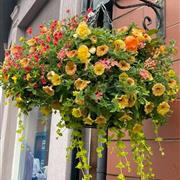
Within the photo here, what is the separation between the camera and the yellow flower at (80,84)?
56.0 inches

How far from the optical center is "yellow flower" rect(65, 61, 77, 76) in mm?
1476

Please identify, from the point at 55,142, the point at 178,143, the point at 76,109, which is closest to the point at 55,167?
the point at 55,142

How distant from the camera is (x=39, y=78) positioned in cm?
160

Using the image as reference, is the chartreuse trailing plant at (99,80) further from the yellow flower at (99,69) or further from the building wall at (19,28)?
the building wall at (19,28)

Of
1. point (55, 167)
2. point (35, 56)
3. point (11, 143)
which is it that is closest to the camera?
point (35, 56)

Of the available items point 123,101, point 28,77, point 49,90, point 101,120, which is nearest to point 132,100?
point 123,101

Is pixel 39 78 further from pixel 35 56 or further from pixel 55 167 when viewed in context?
pixel 55 167

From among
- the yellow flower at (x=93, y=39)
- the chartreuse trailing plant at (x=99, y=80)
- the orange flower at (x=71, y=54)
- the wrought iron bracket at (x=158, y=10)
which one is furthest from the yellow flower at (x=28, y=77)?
the wrought iron bracket at (x=158, y=10)

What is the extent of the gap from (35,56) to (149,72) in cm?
53

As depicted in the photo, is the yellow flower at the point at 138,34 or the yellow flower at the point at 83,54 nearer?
the yellow flower at the point at 83,54

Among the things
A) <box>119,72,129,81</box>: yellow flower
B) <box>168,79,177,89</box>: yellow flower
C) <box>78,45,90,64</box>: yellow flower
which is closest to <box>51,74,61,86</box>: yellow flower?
<box>78,45,90,64</box>: yellow flower

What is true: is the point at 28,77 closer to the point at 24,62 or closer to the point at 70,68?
the point at 24,62

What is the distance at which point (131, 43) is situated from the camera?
59.9 inches

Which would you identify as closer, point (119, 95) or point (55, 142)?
point (119, 95)
